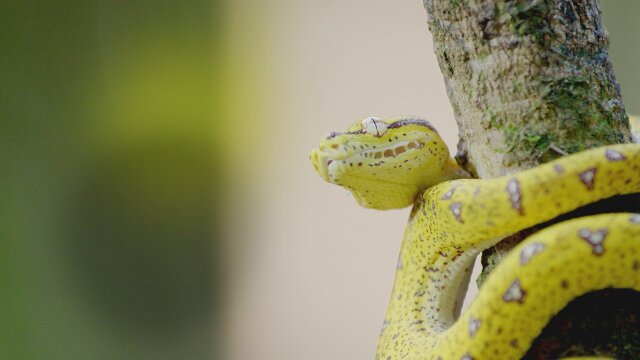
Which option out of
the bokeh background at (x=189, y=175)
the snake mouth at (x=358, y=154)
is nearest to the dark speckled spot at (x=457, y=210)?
the snake mouth at (x=358, y=154)

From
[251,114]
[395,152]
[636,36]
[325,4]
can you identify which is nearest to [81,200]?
[251,114]

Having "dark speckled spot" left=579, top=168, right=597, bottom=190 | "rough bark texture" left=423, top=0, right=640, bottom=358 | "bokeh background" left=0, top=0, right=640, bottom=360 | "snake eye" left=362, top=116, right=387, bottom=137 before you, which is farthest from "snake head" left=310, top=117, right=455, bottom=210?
"bokeh background" left=0, top=0, right=640, bottom=360

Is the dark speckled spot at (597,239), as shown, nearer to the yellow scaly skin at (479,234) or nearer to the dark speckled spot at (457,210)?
the yellow scaly skin at (479,234)

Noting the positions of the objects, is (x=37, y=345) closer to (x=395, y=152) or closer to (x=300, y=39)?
(x=300, y=39)

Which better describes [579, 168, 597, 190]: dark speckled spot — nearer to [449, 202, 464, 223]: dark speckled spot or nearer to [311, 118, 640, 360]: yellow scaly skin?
[311, 118, 640, 360]: yellow scaly skin

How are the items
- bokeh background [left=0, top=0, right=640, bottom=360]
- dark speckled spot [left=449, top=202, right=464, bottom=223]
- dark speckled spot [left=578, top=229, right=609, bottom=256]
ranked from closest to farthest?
1. dark speckled spot [left=578, top=229, right=609, bottom=256]
2. dark speckled spot [left=449, top=202, right=464, bottom=223]
3. bokeh background [left=0, top=0, right=640, bottom=360]

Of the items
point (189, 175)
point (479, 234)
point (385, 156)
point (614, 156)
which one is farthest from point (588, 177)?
point (189, 175)
